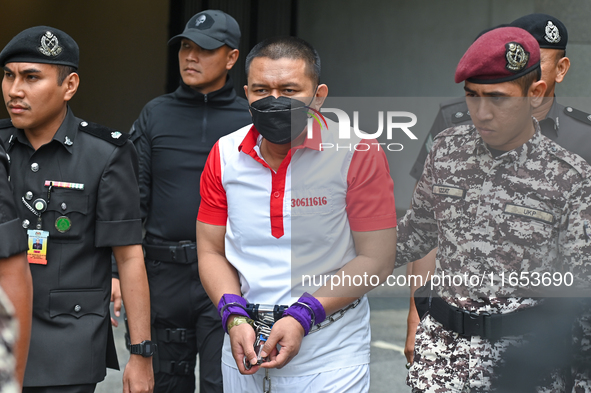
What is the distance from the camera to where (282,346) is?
6.95 feet

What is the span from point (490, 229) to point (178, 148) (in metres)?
1.65

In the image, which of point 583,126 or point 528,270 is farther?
point 583,126

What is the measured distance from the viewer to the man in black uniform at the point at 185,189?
10.8ft

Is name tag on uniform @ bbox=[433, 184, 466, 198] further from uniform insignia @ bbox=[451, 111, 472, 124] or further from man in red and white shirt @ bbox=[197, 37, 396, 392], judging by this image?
uniform insignia @ bbox=[451, 111, 472, 124]

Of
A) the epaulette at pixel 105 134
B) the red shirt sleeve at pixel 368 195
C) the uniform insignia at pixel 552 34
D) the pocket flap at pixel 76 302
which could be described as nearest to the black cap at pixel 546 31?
the uniform insignia at pixel 552 34

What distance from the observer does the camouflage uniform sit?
2125mm

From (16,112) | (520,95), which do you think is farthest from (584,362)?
(16,112)

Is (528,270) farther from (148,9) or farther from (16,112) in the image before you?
(148,9)

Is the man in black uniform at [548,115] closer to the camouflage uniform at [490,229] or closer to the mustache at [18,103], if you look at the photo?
the camouflage uniform at [490,229]

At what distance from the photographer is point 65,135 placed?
8.32 feet

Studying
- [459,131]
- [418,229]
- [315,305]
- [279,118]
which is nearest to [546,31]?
[459,131]

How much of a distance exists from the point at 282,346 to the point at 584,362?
880 millimetres

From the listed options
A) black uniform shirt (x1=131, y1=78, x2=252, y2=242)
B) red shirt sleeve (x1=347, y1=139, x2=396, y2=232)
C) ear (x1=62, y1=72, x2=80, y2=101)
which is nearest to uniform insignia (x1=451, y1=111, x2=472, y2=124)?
red shirt sleeve (x1=347, y1=139, x2=396, y2=232)

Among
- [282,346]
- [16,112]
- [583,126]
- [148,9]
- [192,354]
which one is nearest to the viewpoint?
[282,346]
